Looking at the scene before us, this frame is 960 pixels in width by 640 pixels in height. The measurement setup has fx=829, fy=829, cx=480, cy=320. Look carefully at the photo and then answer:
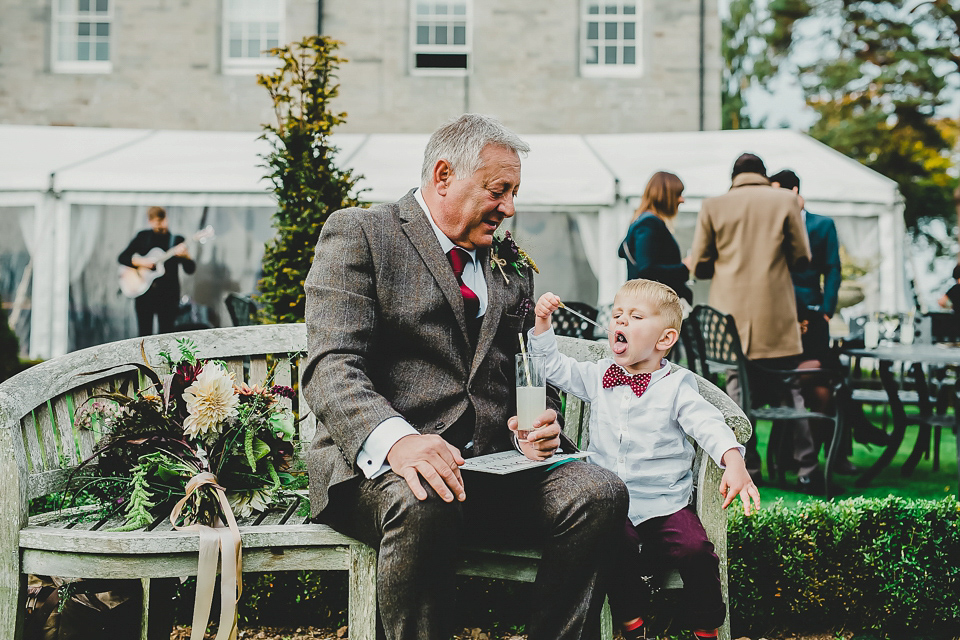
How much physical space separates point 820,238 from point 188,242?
798cm

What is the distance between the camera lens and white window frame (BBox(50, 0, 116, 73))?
13867 mm

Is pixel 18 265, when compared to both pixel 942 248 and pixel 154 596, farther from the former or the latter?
pixel 942 248

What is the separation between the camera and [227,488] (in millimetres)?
2623

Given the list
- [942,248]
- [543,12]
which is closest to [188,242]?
[543,12]

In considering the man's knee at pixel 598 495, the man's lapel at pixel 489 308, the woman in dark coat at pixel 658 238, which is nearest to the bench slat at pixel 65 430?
the man's lapel at pixel 489 308

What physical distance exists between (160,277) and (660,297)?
749 cm

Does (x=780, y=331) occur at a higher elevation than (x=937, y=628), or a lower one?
higher

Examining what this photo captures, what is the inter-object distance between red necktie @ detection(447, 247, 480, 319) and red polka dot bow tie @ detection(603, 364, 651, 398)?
50 cm

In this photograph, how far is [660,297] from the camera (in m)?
2.70

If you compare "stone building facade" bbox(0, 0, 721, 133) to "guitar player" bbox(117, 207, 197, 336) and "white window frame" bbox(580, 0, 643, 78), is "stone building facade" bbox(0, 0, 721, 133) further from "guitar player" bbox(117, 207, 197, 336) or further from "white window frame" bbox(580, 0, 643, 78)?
"guitar player" bbox(117, 207, 197, 336)

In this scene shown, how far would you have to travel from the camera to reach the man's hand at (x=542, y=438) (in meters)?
2.41

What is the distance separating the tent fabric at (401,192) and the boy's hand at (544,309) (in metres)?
7.39

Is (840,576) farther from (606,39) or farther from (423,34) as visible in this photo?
(423,34)

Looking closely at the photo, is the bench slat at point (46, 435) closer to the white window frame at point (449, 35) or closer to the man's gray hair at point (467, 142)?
the man's gray hair at point (467, 142)
